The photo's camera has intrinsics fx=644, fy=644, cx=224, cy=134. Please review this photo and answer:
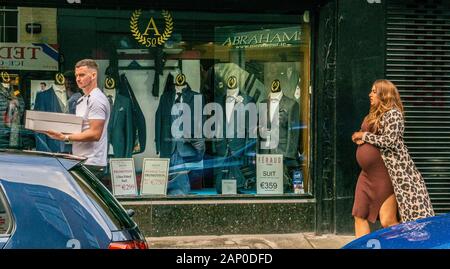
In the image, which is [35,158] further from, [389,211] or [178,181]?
[178,181]

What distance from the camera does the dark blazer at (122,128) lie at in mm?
8617

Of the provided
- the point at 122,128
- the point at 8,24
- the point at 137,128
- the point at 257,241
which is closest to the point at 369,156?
the point at 257,241

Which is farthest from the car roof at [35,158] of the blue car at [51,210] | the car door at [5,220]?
the car door at [5,220]

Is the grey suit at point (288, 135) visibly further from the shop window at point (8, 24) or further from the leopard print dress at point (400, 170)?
the shop window at point (8, 24)

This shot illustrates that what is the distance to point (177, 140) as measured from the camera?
8695 mm

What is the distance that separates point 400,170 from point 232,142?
291 cm

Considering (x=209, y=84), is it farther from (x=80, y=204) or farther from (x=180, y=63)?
(x=80, y=204)

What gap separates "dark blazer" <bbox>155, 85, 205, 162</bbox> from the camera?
8695mm

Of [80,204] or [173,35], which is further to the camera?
[173,35]

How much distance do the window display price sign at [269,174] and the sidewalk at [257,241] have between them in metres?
0.67

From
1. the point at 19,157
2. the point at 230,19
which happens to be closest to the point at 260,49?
the point at 230,19

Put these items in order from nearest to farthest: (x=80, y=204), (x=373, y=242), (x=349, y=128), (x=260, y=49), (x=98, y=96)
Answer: (x=80, y=204), (x=373, y=242), (x=98, y=96), (x=349, y=128), (x=260, y=49)

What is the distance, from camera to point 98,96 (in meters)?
6.50

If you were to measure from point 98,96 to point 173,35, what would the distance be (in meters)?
2.44
